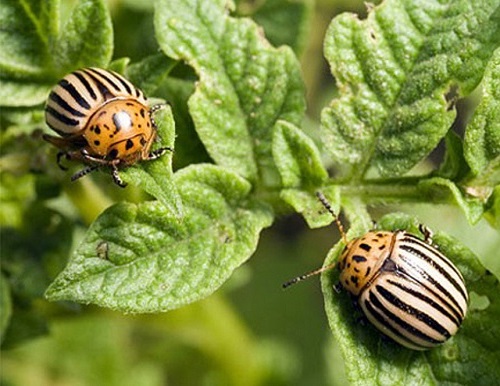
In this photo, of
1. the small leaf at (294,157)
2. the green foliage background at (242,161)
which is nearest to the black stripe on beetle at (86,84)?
the green foliage background at (242,161)

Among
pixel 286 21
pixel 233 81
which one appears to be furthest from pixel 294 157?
pixel 286 21

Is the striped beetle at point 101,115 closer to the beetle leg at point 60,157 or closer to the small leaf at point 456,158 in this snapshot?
the beetle leg at point 60,157

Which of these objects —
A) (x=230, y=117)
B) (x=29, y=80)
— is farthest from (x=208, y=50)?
(x=29, y=80)

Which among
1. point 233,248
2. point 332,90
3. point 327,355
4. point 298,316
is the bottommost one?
point 298,316

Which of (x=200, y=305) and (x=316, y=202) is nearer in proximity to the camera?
(x=316, y=202)

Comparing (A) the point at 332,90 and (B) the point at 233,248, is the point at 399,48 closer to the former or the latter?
(B) the point at 233,248

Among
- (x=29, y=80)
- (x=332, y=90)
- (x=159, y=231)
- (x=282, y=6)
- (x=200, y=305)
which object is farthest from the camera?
(x=332, y=90)
